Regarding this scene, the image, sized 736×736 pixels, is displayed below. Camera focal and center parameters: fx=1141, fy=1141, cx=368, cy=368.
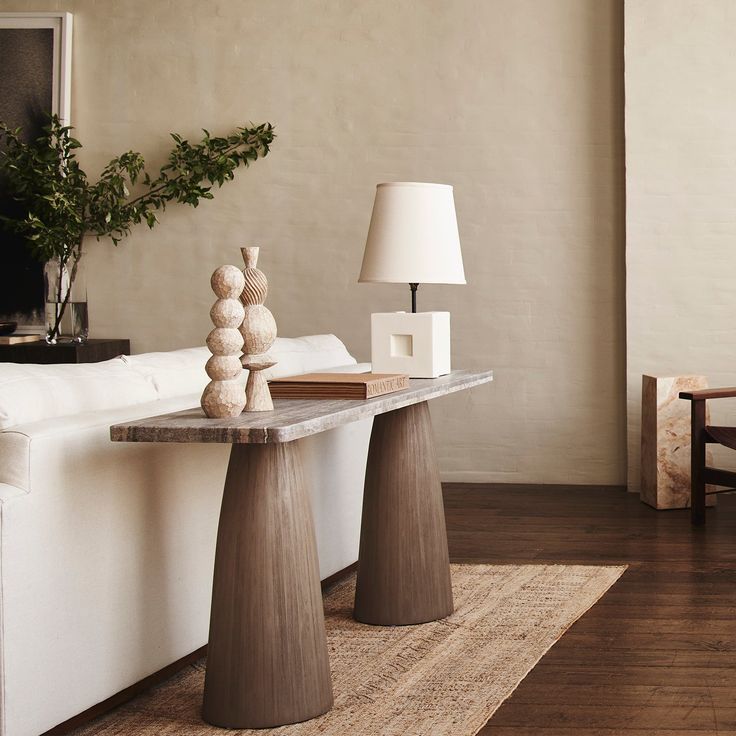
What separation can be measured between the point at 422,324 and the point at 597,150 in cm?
280

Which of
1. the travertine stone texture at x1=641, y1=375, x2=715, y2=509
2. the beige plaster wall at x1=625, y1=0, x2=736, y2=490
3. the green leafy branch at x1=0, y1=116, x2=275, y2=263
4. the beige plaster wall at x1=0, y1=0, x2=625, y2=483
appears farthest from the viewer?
the green leafy branch at x1=0, y1=116, x2=275, y2=263

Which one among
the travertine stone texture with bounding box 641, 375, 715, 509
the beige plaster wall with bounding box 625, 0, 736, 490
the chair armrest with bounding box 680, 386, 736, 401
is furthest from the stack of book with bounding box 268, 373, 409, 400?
the beige plaster wall with bounding box 625, 0, 736, 490

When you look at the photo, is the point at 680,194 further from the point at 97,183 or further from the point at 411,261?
the point at 97,183

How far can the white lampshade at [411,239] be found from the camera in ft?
11.3

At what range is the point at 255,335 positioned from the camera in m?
2.68

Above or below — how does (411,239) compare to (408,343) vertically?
above

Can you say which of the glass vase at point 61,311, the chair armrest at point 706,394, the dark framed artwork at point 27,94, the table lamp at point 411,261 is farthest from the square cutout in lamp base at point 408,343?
the dark framed artwork at point 27,94

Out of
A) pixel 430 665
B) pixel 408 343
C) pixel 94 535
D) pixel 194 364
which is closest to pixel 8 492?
pixel 94 535

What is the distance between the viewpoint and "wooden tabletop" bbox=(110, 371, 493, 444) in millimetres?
2322

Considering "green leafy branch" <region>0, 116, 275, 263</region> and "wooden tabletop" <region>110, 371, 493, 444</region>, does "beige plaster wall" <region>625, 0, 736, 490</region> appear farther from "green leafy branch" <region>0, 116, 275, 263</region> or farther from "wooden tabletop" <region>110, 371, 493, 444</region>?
"wooden tabletop" <region>110, 371, 493, 444</region>

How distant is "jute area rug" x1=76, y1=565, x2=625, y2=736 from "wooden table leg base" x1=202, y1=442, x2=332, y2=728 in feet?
0.22

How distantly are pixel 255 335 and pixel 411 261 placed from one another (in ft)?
2.98

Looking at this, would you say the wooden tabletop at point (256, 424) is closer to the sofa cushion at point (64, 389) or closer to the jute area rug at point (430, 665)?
the sofa cushion at point (64, 389)

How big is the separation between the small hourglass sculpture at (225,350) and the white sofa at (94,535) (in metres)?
0.30
